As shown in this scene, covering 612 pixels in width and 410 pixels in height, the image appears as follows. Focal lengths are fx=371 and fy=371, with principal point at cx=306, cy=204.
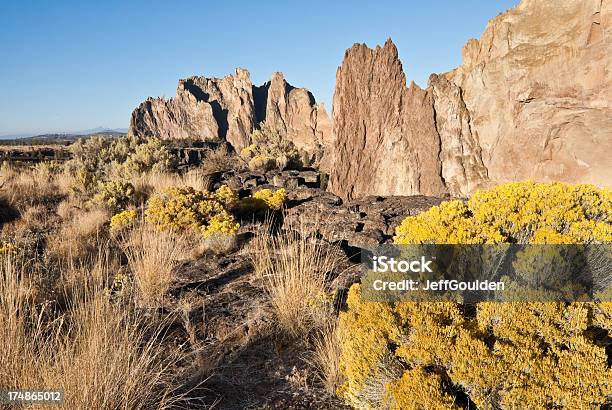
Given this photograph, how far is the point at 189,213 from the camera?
698 centimetres

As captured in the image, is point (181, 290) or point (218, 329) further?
point (181, 290)

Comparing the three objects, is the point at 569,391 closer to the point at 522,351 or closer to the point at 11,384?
the point at 522,351

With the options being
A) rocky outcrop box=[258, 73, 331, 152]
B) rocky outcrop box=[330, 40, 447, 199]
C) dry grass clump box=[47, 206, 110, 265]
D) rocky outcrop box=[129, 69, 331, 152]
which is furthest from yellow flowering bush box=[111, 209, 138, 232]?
rocky outcrop box=[129, 69, 331, 152]

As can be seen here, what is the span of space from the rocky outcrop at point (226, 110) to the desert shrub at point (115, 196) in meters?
64.5

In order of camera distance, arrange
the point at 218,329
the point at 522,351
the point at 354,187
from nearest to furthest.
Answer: the point at 522,351 → the point at 218,329 → the point at 354,187

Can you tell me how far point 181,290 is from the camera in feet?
15.0

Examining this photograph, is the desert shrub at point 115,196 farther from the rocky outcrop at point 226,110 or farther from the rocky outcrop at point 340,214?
the rocky outcrop at point 226,110

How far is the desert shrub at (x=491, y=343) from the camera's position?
1838 mm

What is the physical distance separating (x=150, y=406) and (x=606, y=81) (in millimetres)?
11743

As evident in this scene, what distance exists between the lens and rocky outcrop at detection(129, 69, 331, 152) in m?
77.9

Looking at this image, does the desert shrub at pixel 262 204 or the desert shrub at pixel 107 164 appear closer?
the desert shrub at pixel 262 204

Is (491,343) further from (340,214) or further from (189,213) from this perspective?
(189,213)

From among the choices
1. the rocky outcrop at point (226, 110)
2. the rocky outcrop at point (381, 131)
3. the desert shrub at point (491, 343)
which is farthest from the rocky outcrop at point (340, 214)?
the rocky outcrop at point (226, 110)

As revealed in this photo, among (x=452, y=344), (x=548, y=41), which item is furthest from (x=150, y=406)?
(x=548, y=41)
